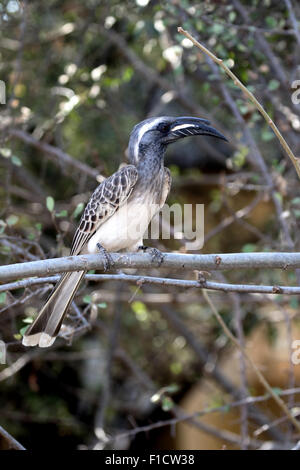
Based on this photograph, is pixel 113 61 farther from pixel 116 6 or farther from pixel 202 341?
pixel 202 341

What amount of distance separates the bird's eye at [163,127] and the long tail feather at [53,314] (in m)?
0.87

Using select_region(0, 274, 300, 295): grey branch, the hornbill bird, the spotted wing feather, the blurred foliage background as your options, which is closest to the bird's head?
the hornbill bird

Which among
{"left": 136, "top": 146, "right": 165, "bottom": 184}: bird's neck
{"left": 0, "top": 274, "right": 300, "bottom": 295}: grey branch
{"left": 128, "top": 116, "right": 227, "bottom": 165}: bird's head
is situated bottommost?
{"left": 0, "top": 274, "right": 300, "bottom": 295}: grey branch

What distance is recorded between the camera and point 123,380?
546cm

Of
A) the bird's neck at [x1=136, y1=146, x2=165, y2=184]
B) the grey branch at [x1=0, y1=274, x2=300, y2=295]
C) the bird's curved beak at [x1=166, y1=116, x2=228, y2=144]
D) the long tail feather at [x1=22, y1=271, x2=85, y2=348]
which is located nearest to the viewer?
the grey branch at [x1=0, y1=274, x2=300, y2=295]

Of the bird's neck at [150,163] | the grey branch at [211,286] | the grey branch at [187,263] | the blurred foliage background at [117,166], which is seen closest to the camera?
the grey branch at [187,263]

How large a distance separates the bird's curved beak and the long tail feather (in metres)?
0.85

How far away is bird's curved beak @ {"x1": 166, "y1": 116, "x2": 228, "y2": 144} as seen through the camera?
289 centimetres

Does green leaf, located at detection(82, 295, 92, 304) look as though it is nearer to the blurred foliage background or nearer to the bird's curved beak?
the blurred foliage background

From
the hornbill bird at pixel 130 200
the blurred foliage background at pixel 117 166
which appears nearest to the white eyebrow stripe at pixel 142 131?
the hornbill bird at pixel 130 200

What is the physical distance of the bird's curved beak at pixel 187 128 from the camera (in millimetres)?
2891

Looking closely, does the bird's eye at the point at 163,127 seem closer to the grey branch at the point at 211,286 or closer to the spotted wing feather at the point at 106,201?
the spotted wing feather at the point at 106,201

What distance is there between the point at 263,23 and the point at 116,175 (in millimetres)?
1797
